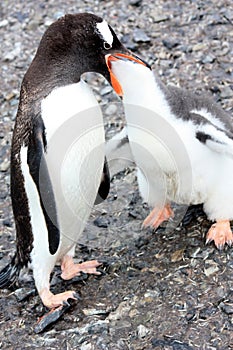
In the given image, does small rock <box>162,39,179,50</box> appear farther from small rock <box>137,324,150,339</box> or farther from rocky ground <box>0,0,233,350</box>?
small rock <box>137,324,150,339</box>

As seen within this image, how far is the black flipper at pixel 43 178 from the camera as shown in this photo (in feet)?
10.3

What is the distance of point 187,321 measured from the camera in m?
3.15

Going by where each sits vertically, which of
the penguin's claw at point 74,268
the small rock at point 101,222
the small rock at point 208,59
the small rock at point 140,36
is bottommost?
the small rock at point 101,222

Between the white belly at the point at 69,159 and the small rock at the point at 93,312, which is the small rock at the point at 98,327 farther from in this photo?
the white belly at the point at 69,159

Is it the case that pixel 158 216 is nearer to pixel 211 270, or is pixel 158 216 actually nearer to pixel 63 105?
pixel 211 270

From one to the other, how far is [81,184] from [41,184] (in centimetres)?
25

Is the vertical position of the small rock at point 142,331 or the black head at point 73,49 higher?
the black head at point 73,49

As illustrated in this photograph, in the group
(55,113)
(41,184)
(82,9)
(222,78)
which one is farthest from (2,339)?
(82,9)

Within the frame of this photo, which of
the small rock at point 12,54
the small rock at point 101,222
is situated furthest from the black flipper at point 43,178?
the small rock at point 12,54

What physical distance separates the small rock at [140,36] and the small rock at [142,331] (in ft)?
8.41

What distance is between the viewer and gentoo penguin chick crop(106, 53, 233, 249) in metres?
3.33

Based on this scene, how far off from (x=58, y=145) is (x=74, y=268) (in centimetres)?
70

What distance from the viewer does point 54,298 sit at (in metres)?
3.43

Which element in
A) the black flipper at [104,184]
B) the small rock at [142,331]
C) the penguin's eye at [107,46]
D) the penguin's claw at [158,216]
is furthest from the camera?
the penguin's claw at [158,216]
